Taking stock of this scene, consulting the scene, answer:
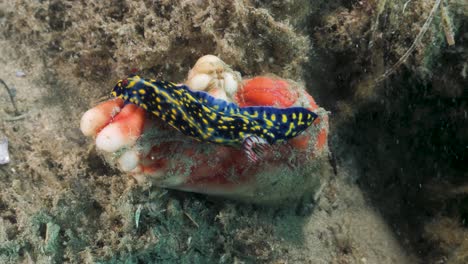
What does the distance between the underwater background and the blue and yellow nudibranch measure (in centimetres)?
97

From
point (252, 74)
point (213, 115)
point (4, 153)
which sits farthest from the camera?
point (252, 74)

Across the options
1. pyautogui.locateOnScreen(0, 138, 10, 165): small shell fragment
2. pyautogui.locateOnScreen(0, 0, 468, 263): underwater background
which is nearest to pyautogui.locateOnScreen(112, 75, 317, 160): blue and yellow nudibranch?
pyautogui.locateOnScreen(0, 0, 468, 263): underwater background

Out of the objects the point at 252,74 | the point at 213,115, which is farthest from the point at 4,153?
the point at 252,74

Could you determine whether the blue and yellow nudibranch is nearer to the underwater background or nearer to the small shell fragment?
the underwater background

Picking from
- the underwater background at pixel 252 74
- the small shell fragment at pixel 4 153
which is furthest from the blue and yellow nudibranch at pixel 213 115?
the small shell fragment at pixel 4 153

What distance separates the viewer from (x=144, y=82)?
2.99 meters

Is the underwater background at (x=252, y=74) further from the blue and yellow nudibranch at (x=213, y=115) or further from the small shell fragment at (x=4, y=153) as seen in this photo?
the blue and yellow nudibranch at (x=213, y=115)

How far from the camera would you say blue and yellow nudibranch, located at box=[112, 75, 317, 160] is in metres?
3.01

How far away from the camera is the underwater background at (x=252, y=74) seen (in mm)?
3713

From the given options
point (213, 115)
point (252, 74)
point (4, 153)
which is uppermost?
point (213, 115)

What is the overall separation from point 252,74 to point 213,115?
4.68 ft

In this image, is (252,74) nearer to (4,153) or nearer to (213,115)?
(213,115)

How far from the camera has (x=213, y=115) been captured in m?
3.12

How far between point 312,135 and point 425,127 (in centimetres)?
233
